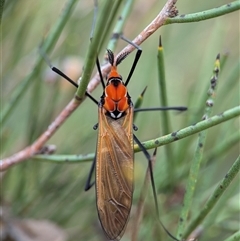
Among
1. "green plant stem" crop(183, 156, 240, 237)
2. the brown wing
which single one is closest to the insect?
the brown wing

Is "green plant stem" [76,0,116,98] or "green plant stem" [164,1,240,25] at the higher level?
"green plant stem" [164,1,240,25]

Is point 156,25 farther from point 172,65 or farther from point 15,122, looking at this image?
point 172,65

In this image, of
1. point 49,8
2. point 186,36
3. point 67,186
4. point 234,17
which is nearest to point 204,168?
point 67,186

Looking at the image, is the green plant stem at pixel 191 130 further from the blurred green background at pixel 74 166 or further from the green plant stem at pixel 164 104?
the blurred green background at pixel 74 166

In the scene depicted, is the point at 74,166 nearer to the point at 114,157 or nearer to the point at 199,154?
the point at 114,157

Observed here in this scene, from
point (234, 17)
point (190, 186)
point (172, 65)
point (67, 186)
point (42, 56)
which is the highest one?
point (234, 17)

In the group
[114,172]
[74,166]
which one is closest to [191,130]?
[114,172]

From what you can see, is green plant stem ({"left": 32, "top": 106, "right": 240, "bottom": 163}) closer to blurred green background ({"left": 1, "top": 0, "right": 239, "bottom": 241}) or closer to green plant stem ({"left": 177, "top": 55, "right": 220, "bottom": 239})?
green plant stem ({"left": 177, "top": 55, "right": 220, "bottom": 239})
